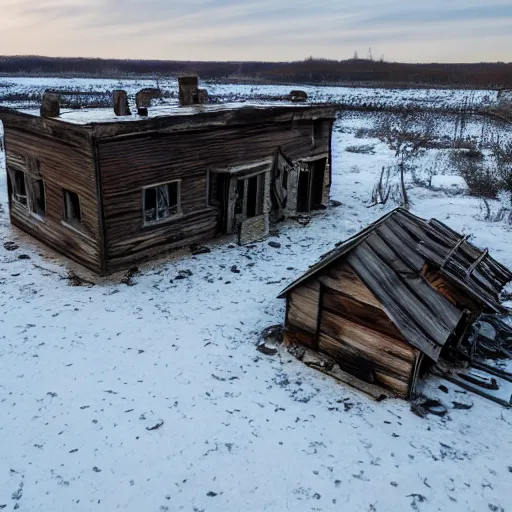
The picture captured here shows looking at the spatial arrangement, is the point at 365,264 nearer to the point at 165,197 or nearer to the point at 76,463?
the point at 76,463

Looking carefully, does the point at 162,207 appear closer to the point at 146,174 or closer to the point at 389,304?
the point at 146,174

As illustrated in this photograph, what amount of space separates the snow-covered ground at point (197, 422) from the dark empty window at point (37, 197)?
2.66 m

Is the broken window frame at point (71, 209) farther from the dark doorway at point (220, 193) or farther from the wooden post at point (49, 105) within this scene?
the dark doorway at point (220, 193)

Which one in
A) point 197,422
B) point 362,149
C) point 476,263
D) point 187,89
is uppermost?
point 187,89

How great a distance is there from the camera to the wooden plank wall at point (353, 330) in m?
6.76

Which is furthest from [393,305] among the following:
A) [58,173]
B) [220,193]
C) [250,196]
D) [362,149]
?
[362,149]

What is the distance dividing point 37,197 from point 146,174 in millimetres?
3387

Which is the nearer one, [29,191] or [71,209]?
[71,209]

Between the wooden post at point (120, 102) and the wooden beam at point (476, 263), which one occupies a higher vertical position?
the wooden post at point (120, 102)

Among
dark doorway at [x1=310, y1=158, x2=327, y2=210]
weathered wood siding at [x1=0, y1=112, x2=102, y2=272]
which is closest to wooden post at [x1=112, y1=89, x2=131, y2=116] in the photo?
weathered wood siding at [x1=0, y1=112, x2=102, y2=272]

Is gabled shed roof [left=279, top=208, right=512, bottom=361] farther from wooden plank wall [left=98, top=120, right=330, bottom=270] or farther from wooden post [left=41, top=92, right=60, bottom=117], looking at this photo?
wooden post [left=41, top=92, right=60, bottom=117]

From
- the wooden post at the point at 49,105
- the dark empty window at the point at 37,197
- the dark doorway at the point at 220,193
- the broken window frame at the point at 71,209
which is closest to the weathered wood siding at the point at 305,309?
the dark doorway at the point at 220,193

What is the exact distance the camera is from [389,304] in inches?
262

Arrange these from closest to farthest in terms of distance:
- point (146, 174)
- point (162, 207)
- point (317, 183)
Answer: point (146, 174) → point (162, 207) → point (317, 183)
